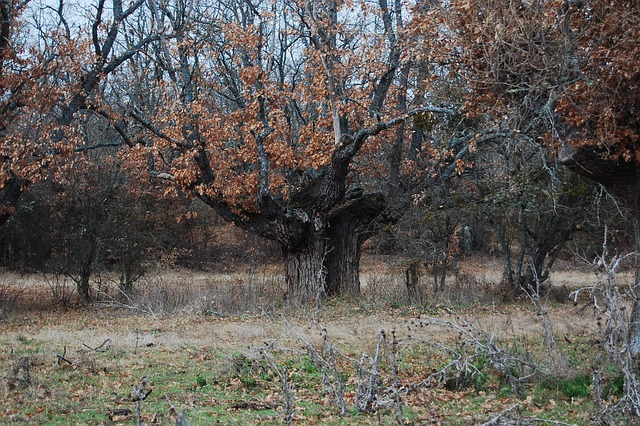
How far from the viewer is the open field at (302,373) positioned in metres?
6.72

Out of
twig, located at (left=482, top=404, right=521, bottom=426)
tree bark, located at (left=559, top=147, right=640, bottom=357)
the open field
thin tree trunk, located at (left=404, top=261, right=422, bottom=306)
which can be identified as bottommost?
the open field

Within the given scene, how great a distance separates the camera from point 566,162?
27.7ft

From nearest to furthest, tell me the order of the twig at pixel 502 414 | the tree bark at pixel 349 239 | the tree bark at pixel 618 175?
the twig at pixel 502 414 < the tree bark at pixel 618 175 < the tree bark at pixel 349 239

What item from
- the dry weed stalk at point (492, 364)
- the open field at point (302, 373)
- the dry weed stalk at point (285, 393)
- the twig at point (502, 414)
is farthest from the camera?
the dry weed stalk at point (492, 364)

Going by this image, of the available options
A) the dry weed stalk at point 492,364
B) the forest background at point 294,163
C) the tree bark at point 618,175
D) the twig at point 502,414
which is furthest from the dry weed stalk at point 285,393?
the forest background at point 294,163

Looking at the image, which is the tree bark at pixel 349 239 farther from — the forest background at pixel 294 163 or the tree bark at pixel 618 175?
the tree bark at pixel 618 175

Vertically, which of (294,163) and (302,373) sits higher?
(294,163)

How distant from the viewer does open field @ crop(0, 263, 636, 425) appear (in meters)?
6.72

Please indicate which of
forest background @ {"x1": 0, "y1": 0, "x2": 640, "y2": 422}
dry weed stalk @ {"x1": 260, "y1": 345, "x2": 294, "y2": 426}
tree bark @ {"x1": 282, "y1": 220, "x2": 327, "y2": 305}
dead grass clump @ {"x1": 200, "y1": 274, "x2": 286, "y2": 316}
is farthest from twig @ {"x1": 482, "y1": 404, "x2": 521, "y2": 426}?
tree bark @ {"x1": 282, "y1": 220, "x2": 327, "y2": 305}

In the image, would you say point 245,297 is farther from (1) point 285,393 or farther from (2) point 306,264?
(1) point 285,393

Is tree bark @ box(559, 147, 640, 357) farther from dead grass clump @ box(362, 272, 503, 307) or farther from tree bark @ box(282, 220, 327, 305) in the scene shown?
tree bark @ box(282, 220, 327, 305)

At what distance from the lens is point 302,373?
29.0 ft

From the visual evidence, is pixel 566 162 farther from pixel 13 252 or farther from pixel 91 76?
pixel 13 252

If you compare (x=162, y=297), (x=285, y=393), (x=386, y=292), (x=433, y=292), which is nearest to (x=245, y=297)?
(x=162, y=297)
